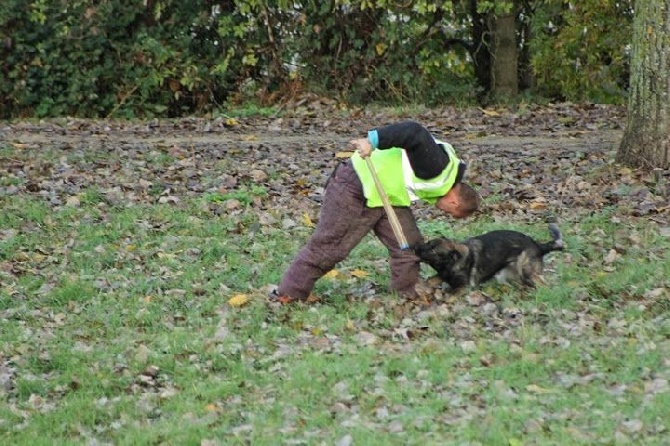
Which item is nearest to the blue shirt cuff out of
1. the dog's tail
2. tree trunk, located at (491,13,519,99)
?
the dog's tail

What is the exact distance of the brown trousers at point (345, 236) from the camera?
345 inches

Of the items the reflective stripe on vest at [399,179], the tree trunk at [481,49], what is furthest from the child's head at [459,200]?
the tree trunk at [481,49]

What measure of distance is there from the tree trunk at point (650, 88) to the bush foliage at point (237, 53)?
276 inches

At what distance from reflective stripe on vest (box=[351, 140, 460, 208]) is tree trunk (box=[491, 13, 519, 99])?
1187 centimetres

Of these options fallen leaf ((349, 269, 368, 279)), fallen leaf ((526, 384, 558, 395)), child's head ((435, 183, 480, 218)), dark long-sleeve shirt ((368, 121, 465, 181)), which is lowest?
fallen leaf ((349, 269, 368, 279))

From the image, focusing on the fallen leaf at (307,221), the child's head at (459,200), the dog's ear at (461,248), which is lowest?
the fallen leaf at (307,221)

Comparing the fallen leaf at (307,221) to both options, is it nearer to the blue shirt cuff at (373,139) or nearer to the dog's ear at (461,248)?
the dog's ear at (461,248)

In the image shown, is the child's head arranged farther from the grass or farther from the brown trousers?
the grass

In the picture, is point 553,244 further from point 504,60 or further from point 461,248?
point 504,60

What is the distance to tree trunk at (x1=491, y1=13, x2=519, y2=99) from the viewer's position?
66.4ft

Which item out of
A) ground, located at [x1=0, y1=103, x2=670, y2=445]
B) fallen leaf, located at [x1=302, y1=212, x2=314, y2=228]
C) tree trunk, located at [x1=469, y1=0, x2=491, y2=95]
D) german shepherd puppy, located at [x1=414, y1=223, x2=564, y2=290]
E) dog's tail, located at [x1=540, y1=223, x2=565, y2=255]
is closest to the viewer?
ground, located at [x1=0, y1=103, x2=670, y2=445]

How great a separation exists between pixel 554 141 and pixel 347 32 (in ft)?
21.1

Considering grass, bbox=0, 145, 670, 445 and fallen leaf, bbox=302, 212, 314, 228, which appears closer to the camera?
grass, bbox=0, 145, 670, 445

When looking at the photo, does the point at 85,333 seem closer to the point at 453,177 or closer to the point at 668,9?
the point at 453,177
